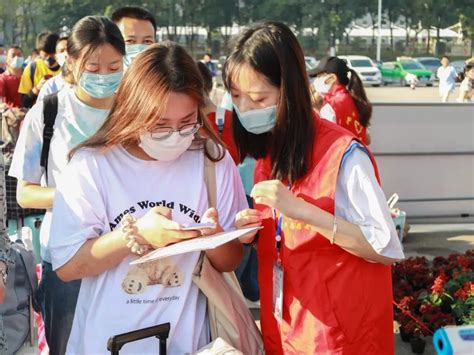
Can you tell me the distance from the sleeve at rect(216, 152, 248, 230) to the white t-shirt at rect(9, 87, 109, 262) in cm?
97

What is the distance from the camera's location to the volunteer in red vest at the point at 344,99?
6297mm

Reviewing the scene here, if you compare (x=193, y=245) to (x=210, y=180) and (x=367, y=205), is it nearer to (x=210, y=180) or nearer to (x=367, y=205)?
(x=210, y=180)

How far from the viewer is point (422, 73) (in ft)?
134

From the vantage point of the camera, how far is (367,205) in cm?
207

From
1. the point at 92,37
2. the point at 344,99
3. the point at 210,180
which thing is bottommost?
the point at 344,99

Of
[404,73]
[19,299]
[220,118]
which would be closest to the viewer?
[19,299]

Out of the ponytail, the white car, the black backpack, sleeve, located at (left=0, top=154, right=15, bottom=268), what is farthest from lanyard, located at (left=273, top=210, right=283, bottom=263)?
the white car

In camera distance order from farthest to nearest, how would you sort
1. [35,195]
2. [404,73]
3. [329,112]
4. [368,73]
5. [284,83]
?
1. [404,73]
2. [368,73]
3. [329,112]
4. [35,195]
5. [284,83]

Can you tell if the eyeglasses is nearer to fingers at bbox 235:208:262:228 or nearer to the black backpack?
fingers at bbox 235:208:262:228

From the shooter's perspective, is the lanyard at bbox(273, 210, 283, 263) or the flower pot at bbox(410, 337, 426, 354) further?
the flower pot at bbox(410, 337, 426, 354)

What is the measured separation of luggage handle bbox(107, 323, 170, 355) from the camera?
199 centimetres

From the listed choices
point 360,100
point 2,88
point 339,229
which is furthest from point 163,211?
point 2,88

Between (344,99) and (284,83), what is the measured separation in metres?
4.34

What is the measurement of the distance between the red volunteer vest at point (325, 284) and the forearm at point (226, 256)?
119 mm
